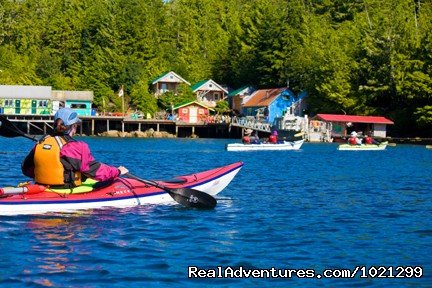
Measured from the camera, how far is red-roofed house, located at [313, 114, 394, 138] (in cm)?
6819

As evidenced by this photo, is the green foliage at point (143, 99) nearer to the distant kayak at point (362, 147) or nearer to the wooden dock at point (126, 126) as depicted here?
the wooden dock at point (126, 126)

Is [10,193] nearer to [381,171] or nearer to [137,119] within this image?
[381,171]

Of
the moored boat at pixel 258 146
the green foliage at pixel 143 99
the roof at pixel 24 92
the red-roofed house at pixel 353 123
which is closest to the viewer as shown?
the moored boat at pixel 258 146

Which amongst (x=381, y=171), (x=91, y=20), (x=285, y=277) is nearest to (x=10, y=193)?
(x=285, y=277)

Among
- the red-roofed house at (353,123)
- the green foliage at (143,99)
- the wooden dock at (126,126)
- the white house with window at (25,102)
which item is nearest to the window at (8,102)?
the white house with window at (25,102)

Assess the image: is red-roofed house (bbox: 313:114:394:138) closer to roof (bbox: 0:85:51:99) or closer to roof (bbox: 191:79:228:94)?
roof (bbox: 191:79:228:94)

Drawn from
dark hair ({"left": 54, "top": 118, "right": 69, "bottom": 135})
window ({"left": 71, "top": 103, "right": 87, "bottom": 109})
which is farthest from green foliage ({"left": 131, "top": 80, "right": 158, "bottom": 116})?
dark hair ({"left": 54, "top": 118, "right": 69, "bottom": 135})

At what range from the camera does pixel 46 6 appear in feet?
337

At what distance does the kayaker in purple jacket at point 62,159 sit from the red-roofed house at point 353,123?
54.8 m

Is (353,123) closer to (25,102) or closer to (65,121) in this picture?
(25,102)

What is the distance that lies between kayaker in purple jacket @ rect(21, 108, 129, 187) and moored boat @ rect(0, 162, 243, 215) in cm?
28

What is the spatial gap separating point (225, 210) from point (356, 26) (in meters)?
66.5

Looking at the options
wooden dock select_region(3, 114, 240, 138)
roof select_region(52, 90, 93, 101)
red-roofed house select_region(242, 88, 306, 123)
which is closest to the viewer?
wooden dock select_region(3, 114, 240, 138)

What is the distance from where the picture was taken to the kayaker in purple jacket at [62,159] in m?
14.6
